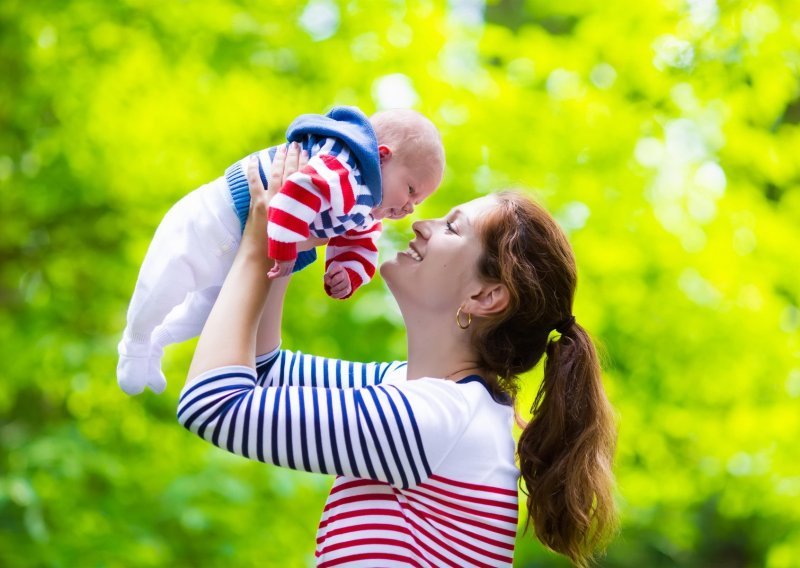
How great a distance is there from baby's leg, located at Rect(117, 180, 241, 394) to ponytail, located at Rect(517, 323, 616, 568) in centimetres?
57

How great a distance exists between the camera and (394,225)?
346 cm

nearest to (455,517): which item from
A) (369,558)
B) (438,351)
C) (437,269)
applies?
(369,558)

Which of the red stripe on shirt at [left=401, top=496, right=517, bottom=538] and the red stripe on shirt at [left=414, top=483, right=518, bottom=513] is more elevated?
the red stripe on shirt at [left=414, top=483, right=518, bottom=513]

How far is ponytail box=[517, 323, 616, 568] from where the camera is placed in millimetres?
1546

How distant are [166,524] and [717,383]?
2311 millimetres

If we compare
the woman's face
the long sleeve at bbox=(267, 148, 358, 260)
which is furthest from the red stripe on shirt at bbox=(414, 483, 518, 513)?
the long sleeve at bbox=(267, 148, 358, 260)

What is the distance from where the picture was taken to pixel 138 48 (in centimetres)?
365

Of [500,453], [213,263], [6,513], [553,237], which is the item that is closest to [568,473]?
[500,453]

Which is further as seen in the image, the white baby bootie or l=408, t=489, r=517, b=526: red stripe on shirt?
the white baby bootie

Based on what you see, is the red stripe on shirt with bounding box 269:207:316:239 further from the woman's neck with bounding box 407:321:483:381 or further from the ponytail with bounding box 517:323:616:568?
the ponytail with bounding box 517:323:616:568

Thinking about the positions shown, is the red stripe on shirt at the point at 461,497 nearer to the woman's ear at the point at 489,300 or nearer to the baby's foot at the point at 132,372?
the woman's ear at the point at 489,300

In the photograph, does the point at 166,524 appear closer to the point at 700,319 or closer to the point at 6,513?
the point at 6,513

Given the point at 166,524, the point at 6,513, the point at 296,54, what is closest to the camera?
the point at 6,513

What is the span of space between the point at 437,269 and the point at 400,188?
0.48 feet
